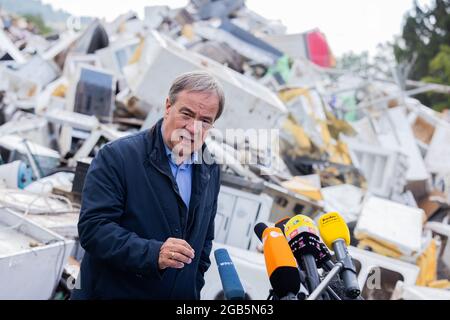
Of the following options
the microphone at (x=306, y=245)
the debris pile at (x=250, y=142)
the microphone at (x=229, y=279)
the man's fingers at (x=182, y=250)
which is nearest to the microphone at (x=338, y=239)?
the microphone at (x=306, y=245)

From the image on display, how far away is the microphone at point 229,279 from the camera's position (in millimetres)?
1019

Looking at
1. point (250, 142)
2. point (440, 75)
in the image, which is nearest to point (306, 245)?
point (250, 142)

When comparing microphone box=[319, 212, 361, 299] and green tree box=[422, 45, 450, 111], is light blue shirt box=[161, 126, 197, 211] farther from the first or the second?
green tree box=[422, 45, 450, 111]

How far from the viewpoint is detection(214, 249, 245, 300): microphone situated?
1019mm

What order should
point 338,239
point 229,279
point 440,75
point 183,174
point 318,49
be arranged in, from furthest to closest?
point 440,75, point 318,49, point 183,174, point 338,239, point 229,279

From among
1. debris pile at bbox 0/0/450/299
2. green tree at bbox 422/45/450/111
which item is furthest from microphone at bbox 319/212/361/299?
green tree at bbox 422/45/450/111

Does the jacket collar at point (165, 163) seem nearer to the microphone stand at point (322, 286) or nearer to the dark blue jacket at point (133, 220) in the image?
the dark blue jacket at point (133, 220)

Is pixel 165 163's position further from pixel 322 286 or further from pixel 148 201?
pixel 322 286

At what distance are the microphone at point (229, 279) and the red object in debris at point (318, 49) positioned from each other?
9.60 meters

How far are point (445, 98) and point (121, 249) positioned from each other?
17324 millimetres

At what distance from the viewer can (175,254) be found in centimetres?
116

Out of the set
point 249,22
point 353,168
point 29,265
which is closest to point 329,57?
point 249,22

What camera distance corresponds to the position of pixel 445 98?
16234mm

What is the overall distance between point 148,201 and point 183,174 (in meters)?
0.17
